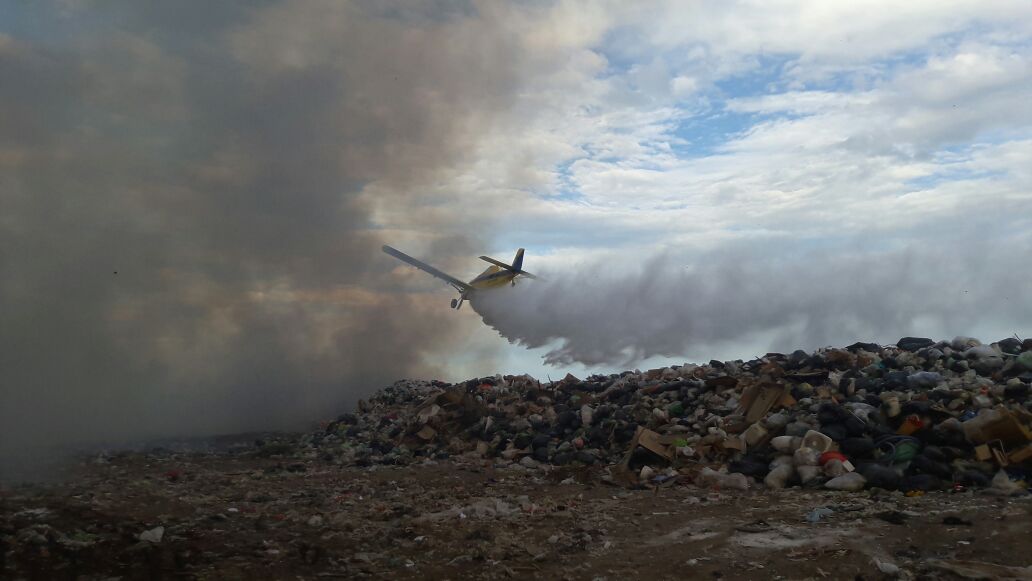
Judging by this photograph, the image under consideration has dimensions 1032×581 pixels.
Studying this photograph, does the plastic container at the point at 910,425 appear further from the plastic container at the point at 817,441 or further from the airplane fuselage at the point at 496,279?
the airplane fuselage at the point at 496,279

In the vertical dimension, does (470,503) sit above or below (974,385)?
below

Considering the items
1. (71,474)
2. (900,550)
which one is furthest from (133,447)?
(900,550)

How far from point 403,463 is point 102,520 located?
6.22 meters

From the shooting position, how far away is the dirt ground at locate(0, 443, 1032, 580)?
15.3 ft

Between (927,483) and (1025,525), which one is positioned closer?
(1025,525)

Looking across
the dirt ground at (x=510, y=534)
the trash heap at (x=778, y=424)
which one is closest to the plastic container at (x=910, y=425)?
the trash heap at (x=778, y=424)

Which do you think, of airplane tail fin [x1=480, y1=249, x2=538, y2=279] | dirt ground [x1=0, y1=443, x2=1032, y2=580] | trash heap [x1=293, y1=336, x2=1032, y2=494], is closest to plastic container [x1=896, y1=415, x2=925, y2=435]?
trash heap [x1=293, y1=336, x2=1032, y2=494]

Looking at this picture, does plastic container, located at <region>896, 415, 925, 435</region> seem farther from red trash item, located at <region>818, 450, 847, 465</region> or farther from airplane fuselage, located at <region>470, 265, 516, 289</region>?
airplane fuselage, located at <region>470, 265, 516, 289</region>

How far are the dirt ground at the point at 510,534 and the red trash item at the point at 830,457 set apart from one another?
25.2 inches

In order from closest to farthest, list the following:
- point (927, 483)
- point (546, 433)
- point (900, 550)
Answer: point (900, 550) < point (927, 483) < point (546, 433)

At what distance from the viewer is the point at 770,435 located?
870cm

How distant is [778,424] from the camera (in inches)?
347

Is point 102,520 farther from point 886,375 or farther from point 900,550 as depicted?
point 886,375

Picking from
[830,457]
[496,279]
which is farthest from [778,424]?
[496,279]
